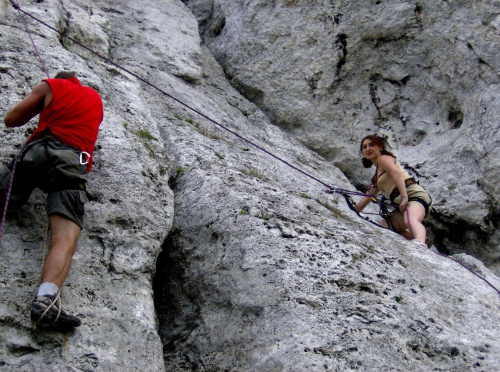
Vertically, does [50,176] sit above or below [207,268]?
above

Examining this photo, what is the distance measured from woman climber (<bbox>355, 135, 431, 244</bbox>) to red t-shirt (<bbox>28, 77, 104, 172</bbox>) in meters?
4.24

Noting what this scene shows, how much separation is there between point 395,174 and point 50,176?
4.77 m

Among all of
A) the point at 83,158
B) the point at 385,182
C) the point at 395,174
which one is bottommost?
the point at 83,158

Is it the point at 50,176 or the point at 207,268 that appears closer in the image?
the point at 50,176

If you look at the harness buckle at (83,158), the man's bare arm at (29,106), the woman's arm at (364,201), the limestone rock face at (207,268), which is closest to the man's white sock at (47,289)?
the limestone rock face at (207,268)

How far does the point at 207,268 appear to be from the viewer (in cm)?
514

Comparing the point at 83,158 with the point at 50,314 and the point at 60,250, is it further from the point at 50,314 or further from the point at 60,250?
the point at 50,314

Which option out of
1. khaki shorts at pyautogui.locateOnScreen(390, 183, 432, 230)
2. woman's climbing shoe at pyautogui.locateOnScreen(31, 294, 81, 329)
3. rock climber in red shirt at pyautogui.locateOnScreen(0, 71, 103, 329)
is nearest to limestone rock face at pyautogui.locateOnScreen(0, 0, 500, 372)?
woman's climbing shoe at pyautogui.locateOnScreen(31, 294, 81, 329)

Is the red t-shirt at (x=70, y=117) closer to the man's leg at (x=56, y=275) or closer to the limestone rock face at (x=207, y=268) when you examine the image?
the limestone rock face at (x=207, y=268)

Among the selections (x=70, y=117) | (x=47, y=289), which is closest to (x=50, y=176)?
(x=70, y=117)

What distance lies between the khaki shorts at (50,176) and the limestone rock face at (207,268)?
11.5 inches

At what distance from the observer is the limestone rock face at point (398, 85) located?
27.9ft

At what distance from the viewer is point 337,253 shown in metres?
5.27

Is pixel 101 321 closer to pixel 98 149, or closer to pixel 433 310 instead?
pixel 98 149
